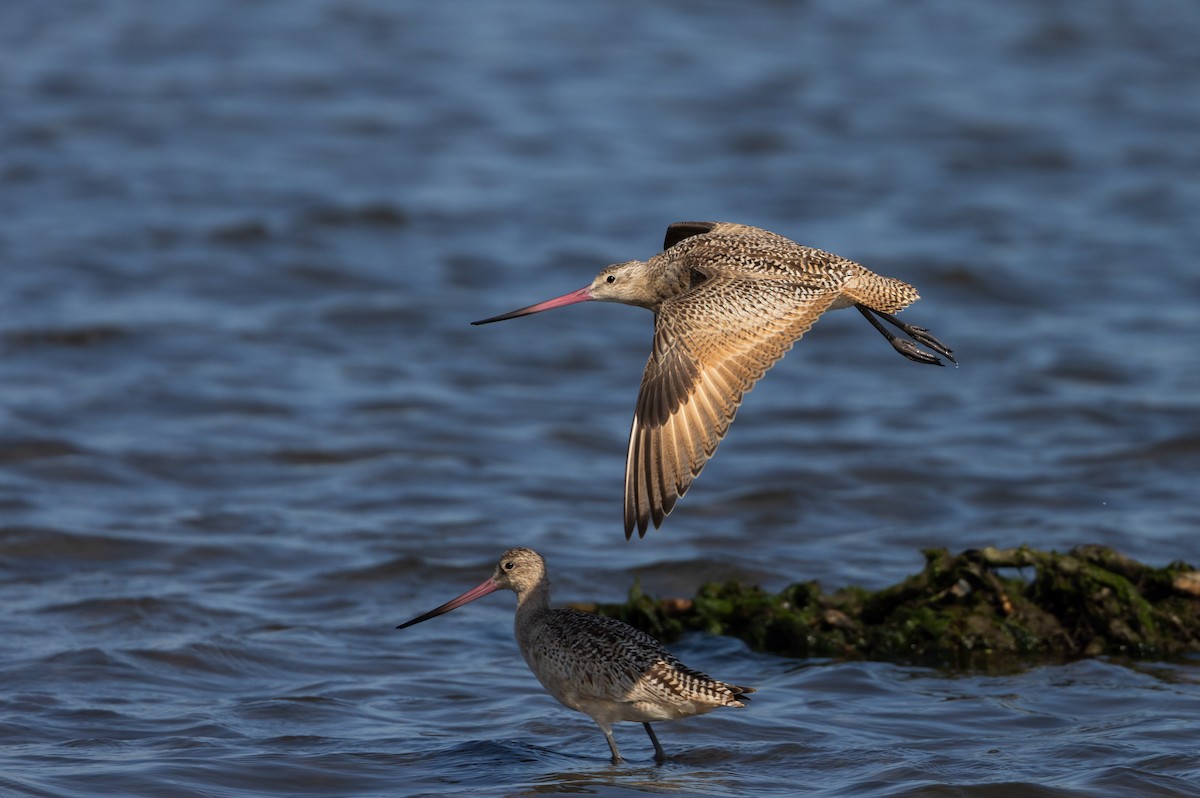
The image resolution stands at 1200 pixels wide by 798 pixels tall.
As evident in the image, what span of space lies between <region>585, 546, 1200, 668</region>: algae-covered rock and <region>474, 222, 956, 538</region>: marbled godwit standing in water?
921 mm

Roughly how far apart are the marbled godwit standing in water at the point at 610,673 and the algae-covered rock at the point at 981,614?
77 cm

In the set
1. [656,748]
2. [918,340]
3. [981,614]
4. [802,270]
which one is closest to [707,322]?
[802,270]

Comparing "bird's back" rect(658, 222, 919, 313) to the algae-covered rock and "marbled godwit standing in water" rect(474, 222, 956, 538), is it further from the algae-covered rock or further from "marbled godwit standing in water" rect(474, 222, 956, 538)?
the algae-covered rock

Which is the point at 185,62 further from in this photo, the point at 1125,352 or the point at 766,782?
the point at 766,782

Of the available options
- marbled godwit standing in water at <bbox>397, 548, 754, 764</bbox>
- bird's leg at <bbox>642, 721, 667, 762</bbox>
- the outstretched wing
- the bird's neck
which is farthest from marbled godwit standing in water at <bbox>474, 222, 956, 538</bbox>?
bird's leg at <bbox>642, 721, 667, 762</bbox>

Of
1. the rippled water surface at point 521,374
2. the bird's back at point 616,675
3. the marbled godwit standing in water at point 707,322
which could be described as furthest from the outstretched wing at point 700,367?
the rippled water surface at point 521,374

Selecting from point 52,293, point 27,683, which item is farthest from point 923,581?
point 52,293

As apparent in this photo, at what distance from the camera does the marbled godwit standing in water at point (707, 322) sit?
538 centimetres

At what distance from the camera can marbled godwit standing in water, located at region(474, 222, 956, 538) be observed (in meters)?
5.38

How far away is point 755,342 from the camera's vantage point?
18.8 ft

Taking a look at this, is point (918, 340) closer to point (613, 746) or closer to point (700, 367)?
point (700, 367)

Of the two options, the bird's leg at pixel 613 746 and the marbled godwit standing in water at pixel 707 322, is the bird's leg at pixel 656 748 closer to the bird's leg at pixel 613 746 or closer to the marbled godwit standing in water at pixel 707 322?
the bird's leg at pixel 613 746

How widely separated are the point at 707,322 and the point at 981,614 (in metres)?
1.78

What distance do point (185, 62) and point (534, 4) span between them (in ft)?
13.6
